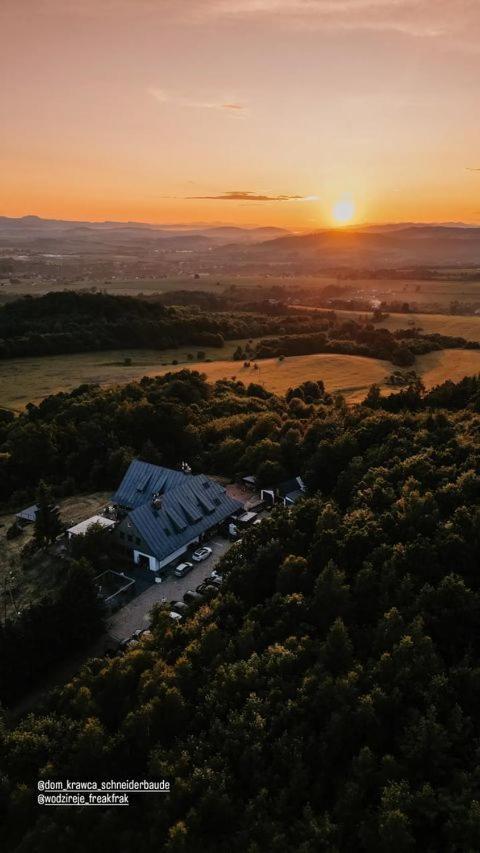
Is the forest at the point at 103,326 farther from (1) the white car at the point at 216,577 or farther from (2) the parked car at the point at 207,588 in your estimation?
(2) the parked car at the point at 207,588

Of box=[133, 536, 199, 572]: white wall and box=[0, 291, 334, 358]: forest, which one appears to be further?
box=[0, 291, 334, 358]: forest

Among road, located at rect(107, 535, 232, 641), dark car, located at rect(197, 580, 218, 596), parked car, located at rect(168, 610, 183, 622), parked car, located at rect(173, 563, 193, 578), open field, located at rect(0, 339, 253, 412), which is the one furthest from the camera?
open field, located at rect(0, 339, 253, 412)

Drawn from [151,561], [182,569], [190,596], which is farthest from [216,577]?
[151,561]

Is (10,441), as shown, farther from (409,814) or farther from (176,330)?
(176,330)

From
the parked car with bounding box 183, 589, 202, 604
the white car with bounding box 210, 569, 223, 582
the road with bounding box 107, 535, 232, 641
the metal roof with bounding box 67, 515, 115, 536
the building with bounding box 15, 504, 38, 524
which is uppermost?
the metal roof with bounding box 67, 515, 115, 536

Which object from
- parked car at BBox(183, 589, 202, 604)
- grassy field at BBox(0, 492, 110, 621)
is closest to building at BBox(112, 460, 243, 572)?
grassy field at BBox(0, 492, 110, 621)

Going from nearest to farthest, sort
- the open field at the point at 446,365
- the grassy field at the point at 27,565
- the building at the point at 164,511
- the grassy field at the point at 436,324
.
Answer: the grassy field at the point at 27,565, the building at the point at 164,511, the open field at the point at 446,365, the grassy field at the point at 436,324

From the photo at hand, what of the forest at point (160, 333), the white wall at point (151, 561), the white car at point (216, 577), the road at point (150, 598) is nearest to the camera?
the road at point (150, 598)

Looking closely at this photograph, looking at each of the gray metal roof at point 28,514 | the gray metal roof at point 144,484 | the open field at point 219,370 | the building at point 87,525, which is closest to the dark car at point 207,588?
the building at point 87,525

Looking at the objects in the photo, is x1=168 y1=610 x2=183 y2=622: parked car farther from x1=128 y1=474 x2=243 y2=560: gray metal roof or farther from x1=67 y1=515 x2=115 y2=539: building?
x1=67 y1=515 x2=115 y2=539: building
